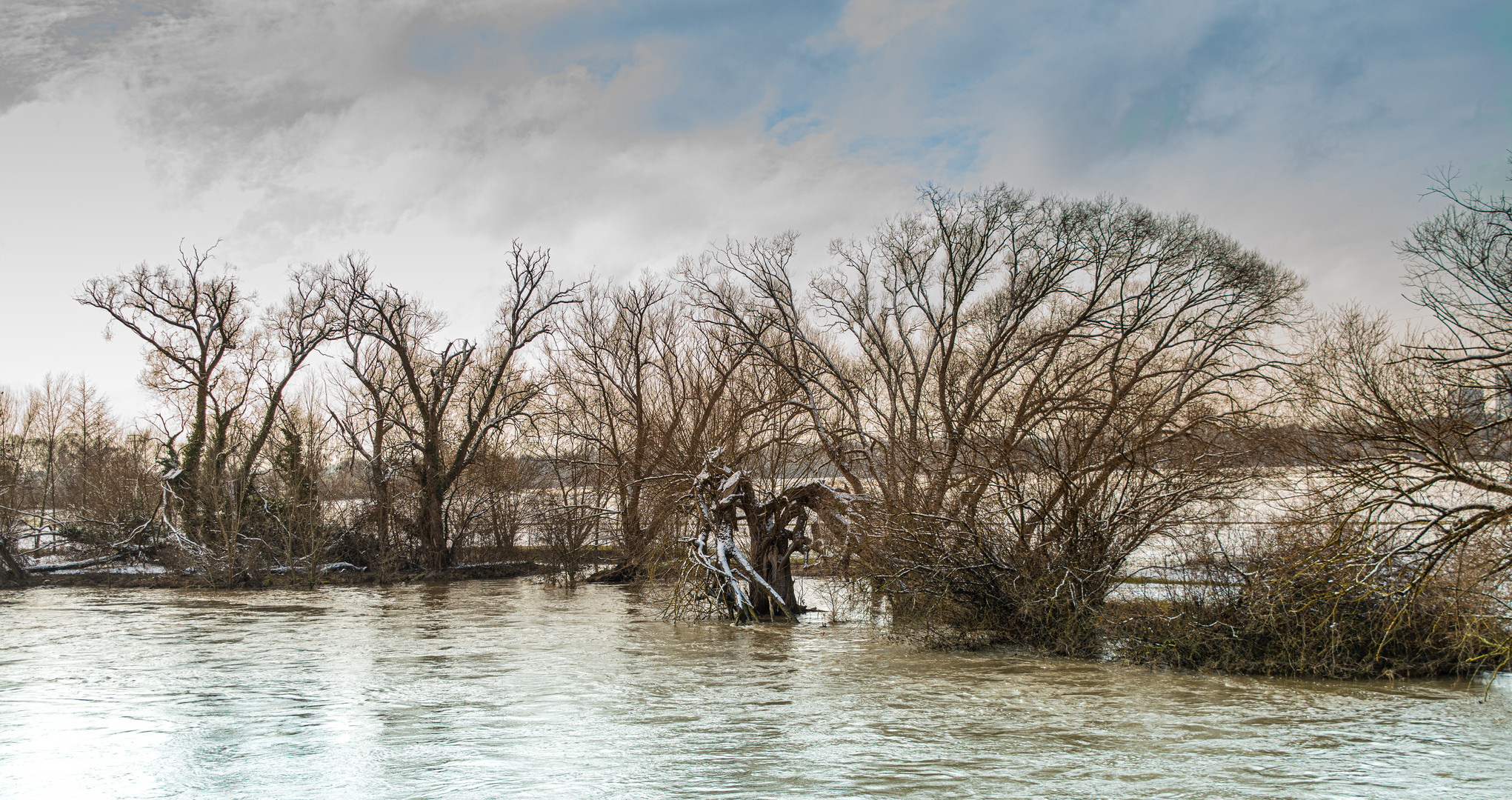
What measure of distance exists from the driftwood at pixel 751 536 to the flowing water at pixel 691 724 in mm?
1693

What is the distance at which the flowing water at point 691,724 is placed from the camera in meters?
8.67

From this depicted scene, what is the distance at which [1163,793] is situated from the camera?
8242mm

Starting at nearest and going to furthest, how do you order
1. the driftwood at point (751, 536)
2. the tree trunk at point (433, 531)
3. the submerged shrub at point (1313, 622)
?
the submerged shrub at point (1313, 622), the driftwood at point (751, 536), the tree trunk at point (433, 531)

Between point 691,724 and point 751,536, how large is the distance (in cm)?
1021

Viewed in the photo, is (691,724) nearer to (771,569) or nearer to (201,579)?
(771,569)

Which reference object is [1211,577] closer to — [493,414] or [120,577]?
[493,414]

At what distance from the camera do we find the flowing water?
867cm

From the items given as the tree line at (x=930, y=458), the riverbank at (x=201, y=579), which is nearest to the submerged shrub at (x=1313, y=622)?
the tree line at (x=930, y=458)

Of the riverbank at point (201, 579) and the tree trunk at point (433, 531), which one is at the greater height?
the tree trunk at point (433, 531)

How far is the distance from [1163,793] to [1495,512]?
3.80m

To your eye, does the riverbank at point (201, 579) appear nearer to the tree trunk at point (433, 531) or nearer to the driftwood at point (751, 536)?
the tree trunk at point (433, 531)

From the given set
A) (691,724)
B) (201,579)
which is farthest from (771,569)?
(201,579)

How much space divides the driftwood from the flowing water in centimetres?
169

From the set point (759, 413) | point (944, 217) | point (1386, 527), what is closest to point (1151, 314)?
point (944, 217)
